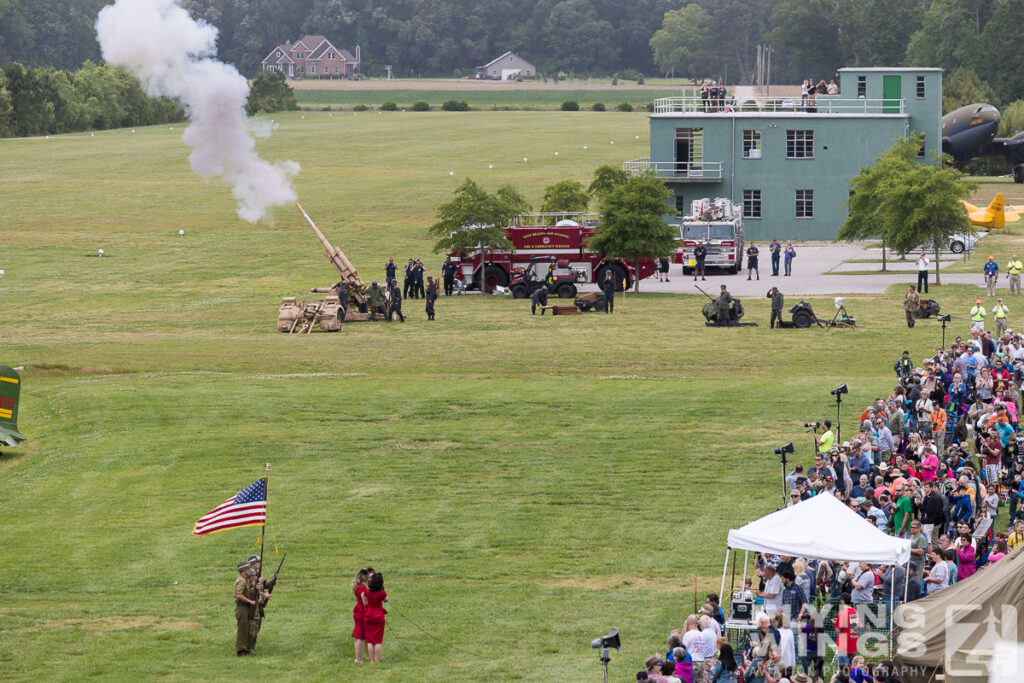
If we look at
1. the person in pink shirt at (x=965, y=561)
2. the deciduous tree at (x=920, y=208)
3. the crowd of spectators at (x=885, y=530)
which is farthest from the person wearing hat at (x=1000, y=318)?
the person in pink shirt at (x=965, y=561)

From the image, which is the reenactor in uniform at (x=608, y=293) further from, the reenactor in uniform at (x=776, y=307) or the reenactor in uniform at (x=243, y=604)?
the reenactor in uniform at (x=243, y=604)

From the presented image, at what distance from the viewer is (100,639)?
66.8 ft

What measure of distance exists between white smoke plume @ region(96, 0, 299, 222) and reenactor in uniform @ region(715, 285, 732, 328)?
55.4 ft

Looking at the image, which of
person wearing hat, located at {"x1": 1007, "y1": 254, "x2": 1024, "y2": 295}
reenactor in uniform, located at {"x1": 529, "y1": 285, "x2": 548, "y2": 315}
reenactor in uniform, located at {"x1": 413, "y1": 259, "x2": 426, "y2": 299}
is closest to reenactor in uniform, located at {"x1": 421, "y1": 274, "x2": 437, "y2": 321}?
reenactor in uniform, located at {"x1": 529, "y1": 285, "x2": 548, "y2": 315}

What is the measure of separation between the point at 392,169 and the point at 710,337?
2493 inches

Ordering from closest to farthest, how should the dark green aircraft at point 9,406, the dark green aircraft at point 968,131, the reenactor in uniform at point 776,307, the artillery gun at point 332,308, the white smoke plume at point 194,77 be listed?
the dark green aircraft at point 9,406
the white smoke plume at point 194,77
the reenactor in uniform at point 776,307
the artillery gun at point 332,308
the dark green aircraft at point 968,131

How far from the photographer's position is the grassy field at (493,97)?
6319 inches

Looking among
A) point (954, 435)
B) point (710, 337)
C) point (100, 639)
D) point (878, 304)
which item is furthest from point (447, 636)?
point (878, 304)

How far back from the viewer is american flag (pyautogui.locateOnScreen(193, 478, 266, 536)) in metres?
20.8

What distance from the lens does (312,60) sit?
161 metres

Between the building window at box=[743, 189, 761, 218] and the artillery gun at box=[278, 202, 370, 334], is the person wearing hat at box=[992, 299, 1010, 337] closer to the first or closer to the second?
the artillery gun at box=[278, 202, 370, 334]

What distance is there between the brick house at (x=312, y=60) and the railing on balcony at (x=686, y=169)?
7150 cm

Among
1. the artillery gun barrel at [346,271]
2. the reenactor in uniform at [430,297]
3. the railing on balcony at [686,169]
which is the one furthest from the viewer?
the railing on balcony at [686,169]

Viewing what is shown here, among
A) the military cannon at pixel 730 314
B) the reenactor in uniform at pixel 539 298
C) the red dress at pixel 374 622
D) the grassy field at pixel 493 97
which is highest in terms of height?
the grassy field at pixel 493 97
